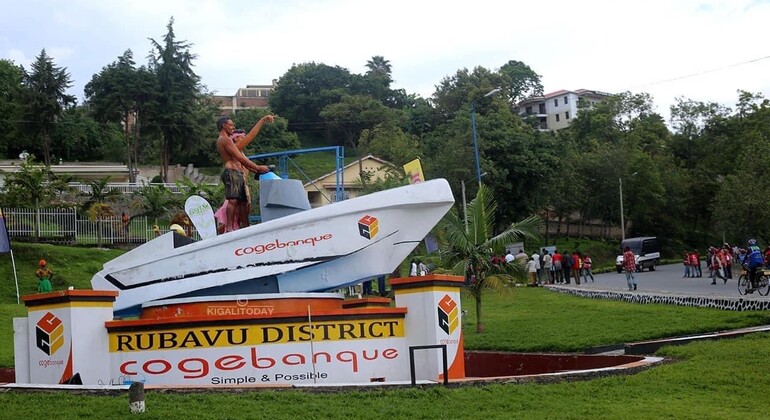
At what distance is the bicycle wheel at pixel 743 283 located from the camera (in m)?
27.8

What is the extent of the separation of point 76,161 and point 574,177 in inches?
1473

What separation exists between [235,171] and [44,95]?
48.6 meters

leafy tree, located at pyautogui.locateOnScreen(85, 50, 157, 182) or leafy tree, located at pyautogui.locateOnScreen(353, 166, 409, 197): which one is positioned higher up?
leafy tree, located at pyautogui.locateOnScreen(85, 50, 157, 182)

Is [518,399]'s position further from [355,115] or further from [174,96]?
[355,115]

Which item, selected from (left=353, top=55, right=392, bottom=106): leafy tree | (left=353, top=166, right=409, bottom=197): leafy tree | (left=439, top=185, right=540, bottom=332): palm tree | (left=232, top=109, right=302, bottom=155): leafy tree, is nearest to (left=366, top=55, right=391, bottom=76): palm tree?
(left=353, top=55, right=392, bottom=106): leafy tree

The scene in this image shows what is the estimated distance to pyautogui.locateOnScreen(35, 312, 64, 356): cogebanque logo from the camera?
13391 millimetres

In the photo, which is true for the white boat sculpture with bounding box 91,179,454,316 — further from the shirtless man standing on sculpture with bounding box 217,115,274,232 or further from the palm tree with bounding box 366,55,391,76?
the palm tree with bounding box 366,55,391,76

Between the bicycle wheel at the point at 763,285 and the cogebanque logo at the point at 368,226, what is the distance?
608 inches

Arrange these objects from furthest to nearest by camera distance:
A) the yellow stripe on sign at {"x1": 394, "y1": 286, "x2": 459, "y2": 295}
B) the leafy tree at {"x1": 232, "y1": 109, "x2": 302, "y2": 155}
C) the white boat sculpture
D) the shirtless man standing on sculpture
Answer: the leafy tree at {"x1": 232, "y1": 109, "x2": 302, "y2": 155}, the shirtless man standing on sculpture, the white boat sculpture, the yellow stripe on sign at {"x1": 394, "y1": 286, "x2": 459, "y2": 295}

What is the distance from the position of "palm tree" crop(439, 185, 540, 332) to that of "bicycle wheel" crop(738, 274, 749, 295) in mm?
7910

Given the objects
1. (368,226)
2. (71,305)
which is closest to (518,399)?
(368,226)

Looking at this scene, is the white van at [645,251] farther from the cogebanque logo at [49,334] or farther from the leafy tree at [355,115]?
the cogebanque logo at [49,334]

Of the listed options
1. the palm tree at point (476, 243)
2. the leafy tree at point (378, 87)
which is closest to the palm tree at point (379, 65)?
the leafy tree at point (378, 87)

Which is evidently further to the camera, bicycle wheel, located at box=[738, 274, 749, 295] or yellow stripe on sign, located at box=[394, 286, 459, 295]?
bicycle wheel, located at box=[738, 274, 749, 295]
